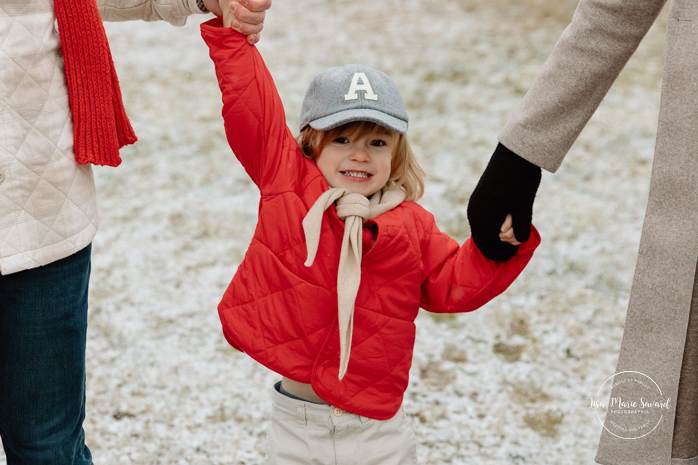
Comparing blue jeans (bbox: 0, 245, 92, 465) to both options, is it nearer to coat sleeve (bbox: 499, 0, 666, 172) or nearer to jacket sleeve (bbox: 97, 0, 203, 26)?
jacket sleeve (bbox: 97, 0, 203, 26)

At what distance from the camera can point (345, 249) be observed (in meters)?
1.68

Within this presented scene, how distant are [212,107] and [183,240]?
7.81 feet

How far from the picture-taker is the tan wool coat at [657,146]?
1.24 metres

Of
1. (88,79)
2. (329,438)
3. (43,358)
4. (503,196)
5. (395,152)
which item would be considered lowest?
(329,438)

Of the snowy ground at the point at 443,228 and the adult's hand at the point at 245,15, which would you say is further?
the snowy ground at the point at 443,228

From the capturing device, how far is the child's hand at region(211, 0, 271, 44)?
1588mm

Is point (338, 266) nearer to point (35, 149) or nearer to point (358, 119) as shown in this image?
point (358, 119)

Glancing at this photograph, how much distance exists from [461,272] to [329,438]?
1.72ft

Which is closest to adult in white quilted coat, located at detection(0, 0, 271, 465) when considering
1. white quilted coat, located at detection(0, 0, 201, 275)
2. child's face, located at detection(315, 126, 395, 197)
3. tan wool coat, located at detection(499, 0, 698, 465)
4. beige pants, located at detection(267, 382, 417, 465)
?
white quilted coat, located at detection(0, 0, 201, 275)

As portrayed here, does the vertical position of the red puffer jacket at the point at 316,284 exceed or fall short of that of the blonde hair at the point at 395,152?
it falls short

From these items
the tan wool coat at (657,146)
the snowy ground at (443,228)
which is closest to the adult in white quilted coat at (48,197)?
the tan wool coat at (657,146)

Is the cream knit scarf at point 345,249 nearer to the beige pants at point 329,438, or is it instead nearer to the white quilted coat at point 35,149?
the beige pants at point 329,438

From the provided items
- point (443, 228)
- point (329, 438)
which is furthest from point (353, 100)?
point (443, 228)

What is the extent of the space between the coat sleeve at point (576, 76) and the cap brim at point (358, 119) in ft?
1.09
